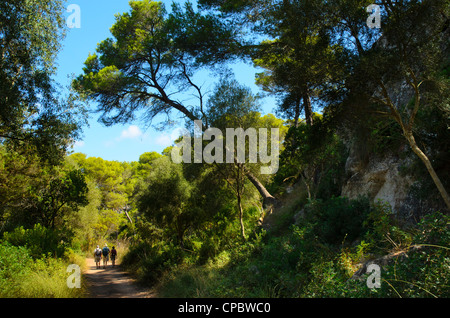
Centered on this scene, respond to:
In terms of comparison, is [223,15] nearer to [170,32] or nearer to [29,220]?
[170,32]

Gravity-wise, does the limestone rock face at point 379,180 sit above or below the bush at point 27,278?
above

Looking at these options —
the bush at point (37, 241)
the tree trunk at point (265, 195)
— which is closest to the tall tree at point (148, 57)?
the tree trunk at point (265, 195)

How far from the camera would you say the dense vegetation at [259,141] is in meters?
6.62

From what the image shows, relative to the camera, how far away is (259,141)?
1445 centimetres

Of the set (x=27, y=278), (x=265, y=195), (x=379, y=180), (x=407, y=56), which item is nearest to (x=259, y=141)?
(x=265, y=195)

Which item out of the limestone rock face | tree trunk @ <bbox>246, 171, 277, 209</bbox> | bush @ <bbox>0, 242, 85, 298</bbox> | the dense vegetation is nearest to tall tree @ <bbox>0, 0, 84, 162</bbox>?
the dense vegetation

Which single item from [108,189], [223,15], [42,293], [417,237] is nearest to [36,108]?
[42,293]

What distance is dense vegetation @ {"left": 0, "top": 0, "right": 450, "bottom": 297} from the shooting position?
6625 millimetres

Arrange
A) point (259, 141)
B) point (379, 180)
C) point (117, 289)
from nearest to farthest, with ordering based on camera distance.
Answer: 1. point (379, 180)
2. point (117, 289)
3. point (259, 141)

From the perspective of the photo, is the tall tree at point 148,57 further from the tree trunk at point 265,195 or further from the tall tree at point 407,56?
the tall tree at point 407,56

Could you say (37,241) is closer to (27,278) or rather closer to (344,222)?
(27,278)

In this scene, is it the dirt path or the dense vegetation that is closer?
the dense vegetation

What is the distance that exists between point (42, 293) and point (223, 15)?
12.5 m

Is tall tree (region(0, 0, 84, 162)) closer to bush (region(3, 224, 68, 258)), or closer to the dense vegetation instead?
the dense vegetation
